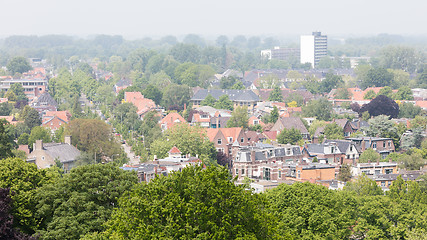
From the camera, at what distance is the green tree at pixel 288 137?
253 feet

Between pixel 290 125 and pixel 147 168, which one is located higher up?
pixel 147 168

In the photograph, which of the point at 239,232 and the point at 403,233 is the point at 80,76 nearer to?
the point at 403,233

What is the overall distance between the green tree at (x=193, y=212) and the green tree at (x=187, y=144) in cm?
3864

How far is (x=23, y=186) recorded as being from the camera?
112ft

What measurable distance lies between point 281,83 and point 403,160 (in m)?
88.2

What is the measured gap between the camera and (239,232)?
80.0ft

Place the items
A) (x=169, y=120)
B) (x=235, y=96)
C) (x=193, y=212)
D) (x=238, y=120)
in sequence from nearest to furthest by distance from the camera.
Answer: (x=193, y=212), (x=238, y=120), (x=169, y=120), (x=235, y=96)

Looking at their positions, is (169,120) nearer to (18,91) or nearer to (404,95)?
(18,91)

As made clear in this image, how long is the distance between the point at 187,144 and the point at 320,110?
3580 centimetres

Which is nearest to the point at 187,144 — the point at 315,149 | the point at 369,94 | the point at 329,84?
the point at 315,149

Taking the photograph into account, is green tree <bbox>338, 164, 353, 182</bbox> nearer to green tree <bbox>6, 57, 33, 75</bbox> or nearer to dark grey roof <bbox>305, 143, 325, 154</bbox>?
dark grey roof <bbox>305, 143, 325, 154</bbox>

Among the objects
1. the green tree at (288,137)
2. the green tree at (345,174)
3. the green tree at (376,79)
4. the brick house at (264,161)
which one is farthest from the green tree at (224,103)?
the green tree at (345,174)

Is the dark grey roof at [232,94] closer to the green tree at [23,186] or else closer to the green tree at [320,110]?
the green tree at [320,110]

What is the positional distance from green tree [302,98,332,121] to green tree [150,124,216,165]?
31791 mm
